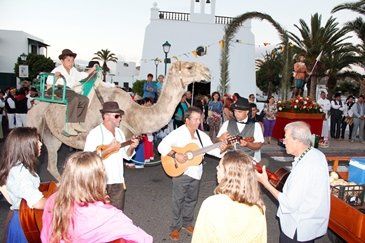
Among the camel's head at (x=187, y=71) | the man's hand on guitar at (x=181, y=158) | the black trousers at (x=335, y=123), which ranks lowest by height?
the black trousers at (x=335, y=123)

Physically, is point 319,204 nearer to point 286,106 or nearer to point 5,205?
point 5,205

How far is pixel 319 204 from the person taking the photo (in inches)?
126

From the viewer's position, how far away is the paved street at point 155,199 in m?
5.55

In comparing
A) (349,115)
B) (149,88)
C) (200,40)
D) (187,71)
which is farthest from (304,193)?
(200,40)

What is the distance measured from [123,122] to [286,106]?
9.14 m

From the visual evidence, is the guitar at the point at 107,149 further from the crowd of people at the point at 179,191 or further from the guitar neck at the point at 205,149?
the guitar neck at the point at 205,149

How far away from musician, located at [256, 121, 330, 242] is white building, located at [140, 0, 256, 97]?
2489 cm

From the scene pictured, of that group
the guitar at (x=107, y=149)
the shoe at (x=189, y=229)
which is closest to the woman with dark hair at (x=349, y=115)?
the shoe at (x=189, y=229)

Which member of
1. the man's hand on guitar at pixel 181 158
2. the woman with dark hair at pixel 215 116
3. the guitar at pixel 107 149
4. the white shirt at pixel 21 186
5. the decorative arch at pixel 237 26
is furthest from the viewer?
the decorative arch at pixel 237 26

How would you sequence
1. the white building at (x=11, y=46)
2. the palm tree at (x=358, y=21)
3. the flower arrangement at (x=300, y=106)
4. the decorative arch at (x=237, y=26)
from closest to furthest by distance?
1. the flower arrangement at (x=300, y=106)
2. the decorative arch at (x=237, y=26)
3. the palm tree at (x=358, y=21)
4. the white building at (x=11, y=46)

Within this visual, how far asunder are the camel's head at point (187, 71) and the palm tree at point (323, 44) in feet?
74.6

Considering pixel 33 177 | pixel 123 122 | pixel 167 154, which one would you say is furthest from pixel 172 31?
pixel 33 177

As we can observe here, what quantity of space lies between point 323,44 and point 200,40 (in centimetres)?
1001

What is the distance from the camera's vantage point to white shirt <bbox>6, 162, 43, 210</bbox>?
2.87 meters
